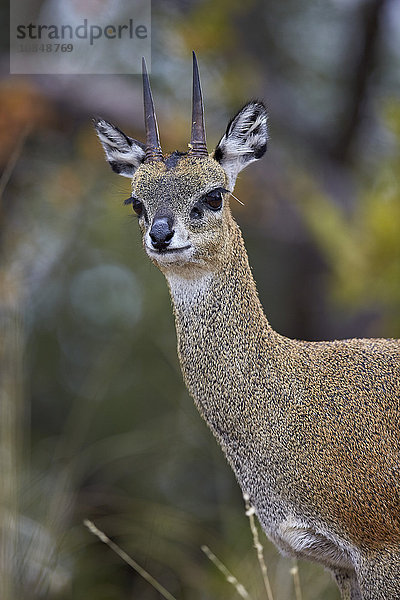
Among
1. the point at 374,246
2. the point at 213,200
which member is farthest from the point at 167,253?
the point at 374,246

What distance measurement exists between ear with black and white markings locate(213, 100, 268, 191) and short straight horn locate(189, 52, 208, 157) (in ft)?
0.43

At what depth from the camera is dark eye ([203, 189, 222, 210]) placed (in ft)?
12.2

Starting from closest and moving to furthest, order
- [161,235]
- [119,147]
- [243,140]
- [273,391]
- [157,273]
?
[161,235], [273,391], [243,140], [119,147], [157,273]

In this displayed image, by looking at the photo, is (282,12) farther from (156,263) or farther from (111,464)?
(156,263)

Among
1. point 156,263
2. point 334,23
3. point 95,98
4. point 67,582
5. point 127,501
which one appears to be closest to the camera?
point 156,263

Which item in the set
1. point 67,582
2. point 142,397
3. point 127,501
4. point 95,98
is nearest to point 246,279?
point 67,582

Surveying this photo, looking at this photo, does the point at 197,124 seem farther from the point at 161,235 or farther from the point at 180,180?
the point at 161,235

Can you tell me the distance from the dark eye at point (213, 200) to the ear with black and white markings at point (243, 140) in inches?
11.0

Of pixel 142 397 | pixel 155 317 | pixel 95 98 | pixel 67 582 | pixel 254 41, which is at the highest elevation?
pixel 254 41

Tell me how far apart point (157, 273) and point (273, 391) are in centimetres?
766

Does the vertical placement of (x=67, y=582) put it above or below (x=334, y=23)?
below

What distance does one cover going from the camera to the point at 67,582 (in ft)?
20.7

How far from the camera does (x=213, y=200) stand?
3.74 metres

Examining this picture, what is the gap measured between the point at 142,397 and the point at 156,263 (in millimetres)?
6979
